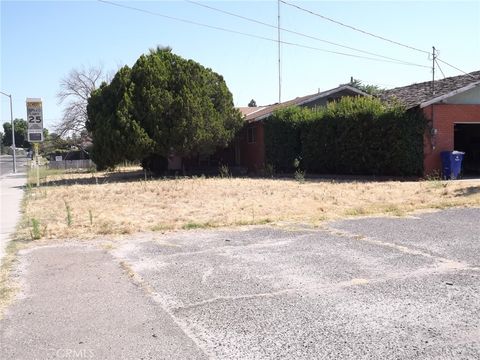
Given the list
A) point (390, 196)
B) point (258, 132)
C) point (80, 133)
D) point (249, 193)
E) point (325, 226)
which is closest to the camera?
point (325, 226)

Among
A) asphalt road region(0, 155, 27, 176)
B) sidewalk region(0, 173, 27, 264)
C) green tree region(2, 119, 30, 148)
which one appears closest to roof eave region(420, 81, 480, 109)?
sidewalk region(0, 173, 27, 264)

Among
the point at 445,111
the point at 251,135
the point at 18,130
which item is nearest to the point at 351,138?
the point at 445,111

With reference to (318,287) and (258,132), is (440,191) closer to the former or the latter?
(318,287)

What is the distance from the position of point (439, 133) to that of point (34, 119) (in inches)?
655

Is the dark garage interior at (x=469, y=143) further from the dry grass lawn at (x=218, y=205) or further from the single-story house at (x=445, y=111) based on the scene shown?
the dry grass lawn at (x=218, y=205)

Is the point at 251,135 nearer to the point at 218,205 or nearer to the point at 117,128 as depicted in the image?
the point at 117,128

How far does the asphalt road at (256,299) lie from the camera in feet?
14.3

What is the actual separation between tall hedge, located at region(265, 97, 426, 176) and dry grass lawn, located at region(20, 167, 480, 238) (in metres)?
3.39

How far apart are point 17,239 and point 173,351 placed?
6.91 metres

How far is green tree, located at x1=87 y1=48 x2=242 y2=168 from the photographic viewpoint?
25.0 m

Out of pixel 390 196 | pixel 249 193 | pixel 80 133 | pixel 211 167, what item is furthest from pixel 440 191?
pixel 80 133

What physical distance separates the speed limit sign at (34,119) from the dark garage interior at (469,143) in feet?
64.8

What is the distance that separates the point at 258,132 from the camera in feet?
99.0

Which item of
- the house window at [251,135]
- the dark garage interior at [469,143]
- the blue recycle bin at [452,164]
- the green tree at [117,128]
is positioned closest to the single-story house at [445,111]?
the blue recycle bin at [452,164]
